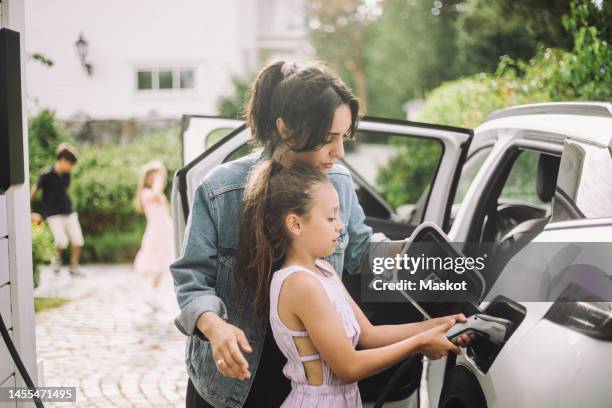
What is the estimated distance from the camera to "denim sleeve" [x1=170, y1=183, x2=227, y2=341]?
210 cm

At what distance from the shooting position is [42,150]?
1151 cm

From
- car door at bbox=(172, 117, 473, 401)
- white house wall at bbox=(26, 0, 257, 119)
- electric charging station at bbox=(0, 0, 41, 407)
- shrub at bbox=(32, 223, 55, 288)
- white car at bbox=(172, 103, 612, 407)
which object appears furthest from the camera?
white house wall at bbox=(26, 0, 257, 119)

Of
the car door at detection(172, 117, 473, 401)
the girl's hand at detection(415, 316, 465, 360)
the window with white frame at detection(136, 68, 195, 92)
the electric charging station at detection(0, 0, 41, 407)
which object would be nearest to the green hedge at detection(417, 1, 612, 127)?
the car door at detection(172, 117, 473, 401)

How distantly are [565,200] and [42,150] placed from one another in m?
10.8

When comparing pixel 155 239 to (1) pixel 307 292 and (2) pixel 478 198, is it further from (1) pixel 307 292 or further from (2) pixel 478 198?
(1) pixel 307 292

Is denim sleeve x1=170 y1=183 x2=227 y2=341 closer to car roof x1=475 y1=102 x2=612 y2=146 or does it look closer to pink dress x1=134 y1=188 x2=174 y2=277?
car roof x1=475 y1=102 x2=612 y2=146

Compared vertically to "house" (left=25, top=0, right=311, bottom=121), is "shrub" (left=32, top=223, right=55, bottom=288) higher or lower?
lower

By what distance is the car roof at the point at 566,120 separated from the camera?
2127 millimetres

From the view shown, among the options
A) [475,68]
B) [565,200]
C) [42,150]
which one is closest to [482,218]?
[565,200]

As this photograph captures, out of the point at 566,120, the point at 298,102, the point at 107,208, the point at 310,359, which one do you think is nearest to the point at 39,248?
the point at 107,208

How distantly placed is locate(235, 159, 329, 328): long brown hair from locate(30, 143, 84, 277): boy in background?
26.8 ft

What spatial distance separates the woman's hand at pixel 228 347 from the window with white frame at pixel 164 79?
1998cm

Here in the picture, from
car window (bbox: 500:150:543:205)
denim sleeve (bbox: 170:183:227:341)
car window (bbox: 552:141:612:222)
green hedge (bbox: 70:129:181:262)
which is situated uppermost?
car window (bbox: 552:141:612:222)

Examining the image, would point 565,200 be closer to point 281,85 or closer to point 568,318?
point 568,318
